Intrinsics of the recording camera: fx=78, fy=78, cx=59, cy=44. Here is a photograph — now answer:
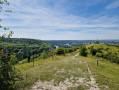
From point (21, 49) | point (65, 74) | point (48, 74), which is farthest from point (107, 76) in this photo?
point (21, 49)

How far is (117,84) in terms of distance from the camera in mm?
10734

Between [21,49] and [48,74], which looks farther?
[21,49]

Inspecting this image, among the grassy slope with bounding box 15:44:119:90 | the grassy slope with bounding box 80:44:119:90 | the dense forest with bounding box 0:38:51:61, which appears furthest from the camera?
the grassy slope with bounding box 80:44:119:90

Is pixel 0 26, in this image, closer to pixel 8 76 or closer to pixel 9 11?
pixel 9 11

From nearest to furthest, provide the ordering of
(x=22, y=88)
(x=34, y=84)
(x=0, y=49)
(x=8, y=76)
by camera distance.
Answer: (x=8, y=76) < (x=0, y=49) < (x=22, y=88) < (x=34, y=84)

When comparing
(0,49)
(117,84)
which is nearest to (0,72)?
(0,49)

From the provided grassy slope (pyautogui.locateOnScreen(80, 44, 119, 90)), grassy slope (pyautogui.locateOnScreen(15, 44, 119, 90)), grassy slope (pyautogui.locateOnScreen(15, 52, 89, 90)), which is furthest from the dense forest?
grassy slope (pyautogui.locateOnScreen(80, 44, 119, 90))

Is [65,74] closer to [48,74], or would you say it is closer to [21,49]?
[48,74]

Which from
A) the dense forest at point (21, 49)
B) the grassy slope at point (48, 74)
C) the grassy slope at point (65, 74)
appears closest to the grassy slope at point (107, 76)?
the grassy slope at point (65, 74)

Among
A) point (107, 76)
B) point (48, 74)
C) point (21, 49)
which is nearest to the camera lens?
point (107, 76)

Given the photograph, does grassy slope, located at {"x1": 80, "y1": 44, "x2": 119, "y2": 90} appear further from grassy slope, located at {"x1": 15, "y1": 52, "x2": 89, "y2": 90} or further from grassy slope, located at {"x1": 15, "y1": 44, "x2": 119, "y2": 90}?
grassy slope, located at {"x1": 15, "y1": 52, "x2": 89, "y2": 90}

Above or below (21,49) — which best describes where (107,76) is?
above

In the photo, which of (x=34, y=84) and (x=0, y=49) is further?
(x=34, y=84)

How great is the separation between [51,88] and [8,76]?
673 cm
